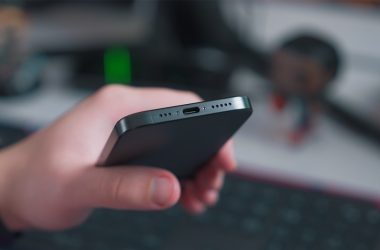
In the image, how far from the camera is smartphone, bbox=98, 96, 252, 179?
29cm

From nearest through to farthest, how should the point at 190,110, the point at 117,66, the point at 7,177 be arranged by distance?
the point at 190,110 → the point at 7,177 → the point at 117,66

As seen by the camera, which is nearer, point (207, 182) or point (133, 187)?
point (133, 187)

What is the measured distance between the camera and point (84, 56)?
2.46ft

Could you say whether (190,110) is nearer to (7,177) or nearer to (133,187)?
(133,187)

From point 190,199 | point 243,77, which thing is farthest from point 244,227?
point 243,77

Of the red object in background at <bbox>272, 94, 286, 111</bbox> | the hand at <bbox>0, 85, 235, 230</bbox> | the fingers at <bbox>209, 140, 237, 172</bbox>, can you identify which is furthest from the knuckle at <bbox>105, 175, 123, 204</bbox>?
Answer: the red object in background at <bbox>272, 94, 286, 111</bbox>

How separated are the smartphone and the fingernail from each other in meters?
0.02

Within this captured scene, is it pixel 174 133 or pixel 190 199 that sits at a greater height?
pixel 174 133

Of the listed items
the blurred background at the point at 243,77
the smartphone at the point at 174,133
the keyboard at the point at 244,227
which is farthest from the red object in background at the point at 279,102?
the smartphone at the point at 174,133

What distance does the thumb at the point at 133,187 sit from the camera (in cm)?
34

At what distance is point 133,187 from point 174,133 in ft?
0.14

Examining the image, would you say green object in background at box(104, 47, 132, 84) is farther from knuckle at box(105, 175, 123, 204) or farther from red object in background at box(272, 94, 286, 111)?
knuckle at box(105, 175, 123, 204)

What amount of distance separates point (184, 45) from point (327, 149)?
10.3 inches

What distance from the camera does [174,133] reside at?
1.07ft
